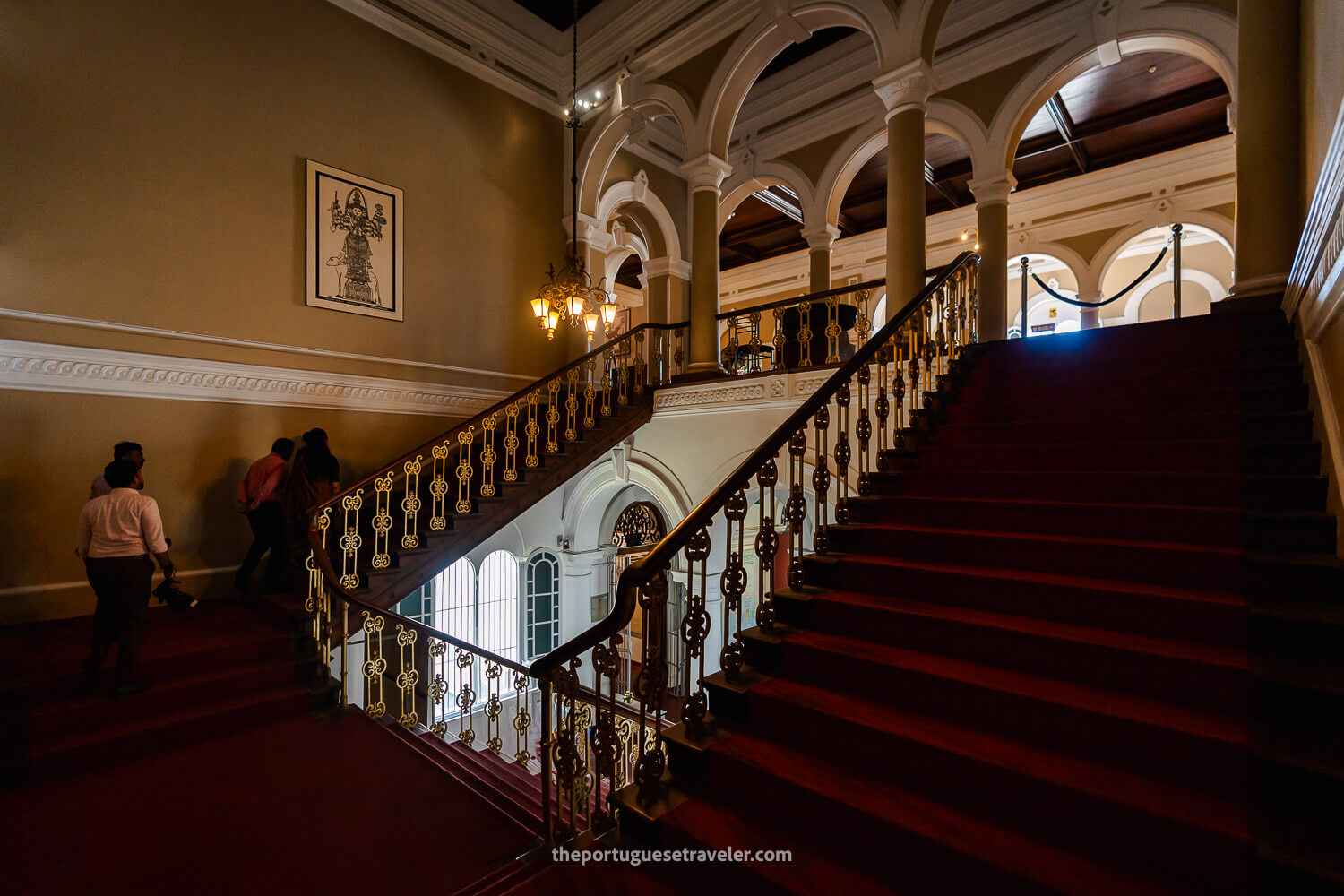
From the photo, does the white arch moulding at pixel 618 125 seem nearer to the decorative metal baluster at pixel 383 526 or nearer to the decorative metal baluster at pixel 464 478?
the decorative metal baluster at pixel 464 478

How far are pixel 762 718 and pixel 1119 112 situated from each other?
443 inches

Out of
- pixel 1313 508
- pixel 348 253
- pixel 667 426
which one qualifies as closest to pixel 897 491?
pixel 1313 508

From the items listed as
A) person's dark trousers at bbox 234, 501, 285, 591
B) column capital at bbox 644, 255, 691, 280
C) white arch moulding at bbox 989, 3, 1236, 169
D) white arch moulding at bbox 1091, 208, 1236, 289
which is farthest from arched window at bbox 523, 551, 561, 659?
white arch moulding at bbox 1091, 208, 1236, 289

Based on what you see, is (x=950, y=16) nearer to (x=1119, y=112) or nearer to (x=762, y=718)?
(x=1119, y=112)

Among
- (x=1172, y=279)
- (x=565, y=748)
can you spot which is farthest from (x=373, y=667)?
(x=1172, y=279)

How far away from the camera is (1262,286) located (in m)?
4.16

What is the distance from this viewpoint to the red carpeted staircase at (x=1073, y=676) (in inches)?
72.9

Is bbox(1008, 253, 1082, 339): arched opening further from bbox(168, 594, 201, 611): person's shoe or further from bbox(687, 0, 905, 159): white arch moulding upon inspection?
bbox(168, 594, 201, 611): person's shoe

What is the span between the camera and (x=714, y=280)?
26.5 feet

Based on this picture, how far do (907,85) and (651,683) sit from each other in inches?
251

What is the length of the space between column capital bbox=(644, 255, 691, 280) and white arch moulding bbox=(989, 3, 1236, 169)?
5.46m

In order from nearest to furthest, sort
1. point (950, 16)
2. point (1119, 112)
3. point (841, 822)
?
point (841, 822), point (950, 16), point (1119, 112)

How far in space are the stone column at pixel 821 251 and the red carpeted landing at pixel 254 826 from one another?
8.92 m

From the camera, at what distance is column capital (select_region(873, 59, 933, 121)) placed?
6.05 m
